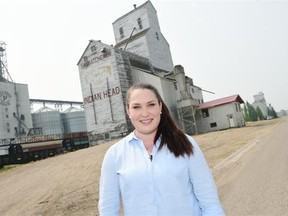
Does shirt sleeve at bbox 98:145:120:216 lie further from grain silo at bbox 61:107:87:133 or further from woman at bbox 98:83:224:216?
grain silo at bbox 61:107:87:133

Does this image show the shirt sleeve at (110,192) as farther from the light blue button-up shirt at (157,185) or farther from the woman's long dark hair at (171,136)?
the woman's long dark hair at (171,136)

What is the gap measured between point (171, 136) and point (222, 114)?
38.8m

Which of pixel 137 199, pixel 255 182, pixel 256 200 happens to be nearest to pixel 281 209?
pixel 256 200

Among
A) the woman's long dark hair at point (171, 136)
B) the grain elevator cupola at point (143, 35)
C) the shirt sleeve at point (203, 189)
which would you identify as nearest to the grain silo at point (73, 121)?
the grain elevator cupola at point (143, 35)

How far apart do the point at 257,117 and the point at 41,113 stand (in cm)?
7422

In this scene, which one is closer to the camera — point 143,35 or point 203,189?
point 203,189

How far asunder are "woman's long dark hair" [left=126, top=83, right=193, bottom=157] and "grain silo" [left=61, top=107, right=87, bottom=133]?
89.6 meters

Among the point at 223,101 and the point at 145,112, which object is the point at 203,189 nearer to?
the point at 145,112

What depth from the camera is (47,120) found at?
83.4m

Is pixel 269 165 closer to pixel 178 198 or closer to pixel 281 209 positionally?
pixel 281 209

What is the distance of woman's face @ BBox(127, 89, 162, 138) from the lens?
240cm

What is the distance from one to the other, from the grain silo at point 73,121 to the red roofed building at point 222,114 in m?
57.4

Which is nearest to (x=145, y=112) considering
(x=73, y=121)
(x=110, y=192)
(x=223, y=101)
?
(x=110, y=192)

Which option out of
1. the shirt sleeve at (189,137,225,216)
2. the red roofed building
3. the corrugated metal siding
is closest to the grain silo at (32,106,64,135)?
the corrugated metal siding
